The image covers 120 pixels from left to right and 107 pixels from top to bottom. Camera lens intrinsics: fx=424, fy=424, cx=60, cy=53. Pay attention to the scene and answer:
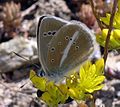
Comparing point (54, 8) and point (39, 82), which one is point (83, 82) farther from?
point (54, 8)

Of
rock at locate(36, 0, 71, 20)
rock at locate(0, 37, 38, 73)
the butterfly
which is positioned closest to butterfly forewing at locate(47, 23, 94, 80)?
the butterfly

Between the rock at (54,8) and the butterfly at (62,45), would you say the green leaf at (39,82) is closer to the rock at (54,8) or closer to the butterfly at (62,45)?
the butterfly at (62,45)

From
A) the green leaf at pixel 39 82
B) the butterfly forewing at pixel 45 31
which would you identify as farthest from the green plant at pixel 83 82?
the butterfly forewing at pixel 45 31

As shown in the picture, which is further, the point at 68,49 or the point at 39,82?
the point at 68,49

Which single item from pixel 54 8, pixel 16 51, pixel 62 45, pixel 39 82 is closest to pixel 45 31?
pixel 62 45

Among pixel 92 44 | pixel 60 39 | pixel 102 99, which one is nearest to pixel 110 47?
pixel 92 44

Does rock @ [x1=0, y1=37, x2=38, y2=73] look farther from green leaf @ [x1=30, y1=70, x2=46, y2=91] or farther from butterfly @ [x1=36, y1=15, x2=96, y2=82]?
green leaf @ [x1=30, y1=70, x2=46, y2=91]

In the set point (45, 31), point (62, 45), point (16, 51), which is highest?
point (45, 31)

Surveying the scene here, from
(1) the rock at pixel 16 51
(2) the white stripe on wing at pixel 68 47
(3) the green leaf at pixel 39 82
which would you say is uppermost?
(2) the white stripe on wing at pixel 68 47
